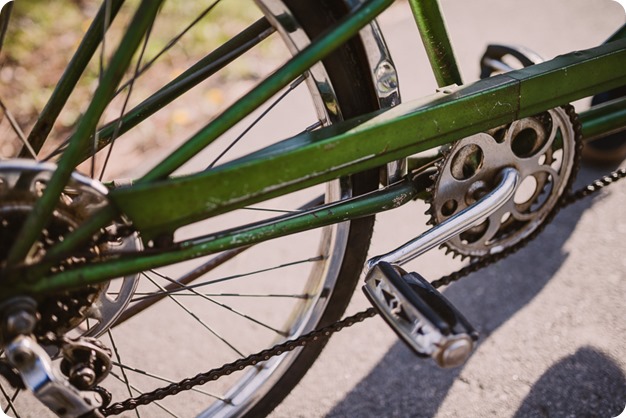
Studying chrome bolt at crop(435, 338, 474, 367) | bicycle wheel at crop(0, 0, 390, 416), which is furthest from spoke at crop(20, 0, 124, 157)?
chrome bolt at crop(435, 338, 474, 367)

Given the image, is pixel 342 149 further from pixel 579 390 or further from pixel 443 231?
pixel 579 390

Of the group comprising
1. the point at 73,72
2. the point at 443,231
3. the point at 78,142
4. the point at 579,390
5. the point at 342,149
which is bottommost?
the point at 579,390

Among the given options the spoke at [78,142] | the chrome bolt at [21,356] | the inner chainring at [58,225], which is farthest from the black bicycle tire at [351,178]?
the chrome bolt at [21,356]

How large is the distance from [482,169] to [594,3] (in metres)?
2.25

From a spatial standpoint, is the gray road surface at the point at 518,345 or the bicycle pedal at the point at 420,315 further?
the gray road surface at the point at 518,345

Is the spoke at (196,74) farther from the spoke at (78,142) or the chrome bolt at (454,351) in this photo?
the chrome bolt at (454,351)

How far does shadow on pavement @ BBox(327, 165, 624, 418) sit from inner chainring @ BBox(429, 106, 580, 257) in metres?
0.40

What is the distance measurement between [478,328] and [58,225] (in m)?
1.16

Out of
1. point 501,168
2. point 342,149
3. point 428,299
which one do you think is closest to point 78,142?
point 342,149

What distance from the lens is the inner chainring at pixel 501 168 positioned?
1.20m

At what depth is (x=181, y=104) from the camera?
259 cm

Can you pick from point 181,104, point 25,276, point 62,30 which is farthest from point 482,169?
point 62,30

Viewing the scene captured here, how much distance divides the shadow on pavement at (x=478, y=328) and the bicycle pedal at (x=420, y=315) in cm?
51

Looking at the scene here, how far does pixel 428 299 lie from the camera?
1.08m
